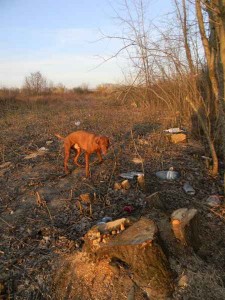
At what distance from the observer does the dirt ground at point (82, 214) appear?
316 cm

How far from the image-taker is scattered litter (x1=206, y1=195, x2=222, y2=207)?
478 centimetres

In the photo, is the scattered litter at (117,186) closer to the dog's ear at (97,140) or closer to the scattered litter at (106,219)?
the dog's ear at (97,140)

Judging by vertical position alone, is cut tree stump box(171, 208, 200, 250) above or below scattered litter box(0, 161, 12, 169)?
below

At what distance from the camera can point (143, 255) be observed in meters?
3.10

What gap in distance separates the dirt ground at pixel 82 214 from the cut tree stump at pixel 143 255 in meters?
0.09

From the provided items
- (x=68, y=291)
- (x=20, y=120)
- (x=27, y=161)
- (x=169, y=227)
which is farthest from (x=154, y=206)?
(x=20, y=120)

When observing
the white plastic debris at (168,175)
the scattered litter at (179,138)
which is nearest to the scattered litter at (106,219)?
the white plastic debris at (168,175)

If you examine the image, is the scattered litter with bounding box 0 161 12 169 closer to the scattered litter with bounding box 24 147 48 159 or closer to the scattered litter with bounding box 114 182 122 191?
the scattered litter with bounding box 24 147 48 159

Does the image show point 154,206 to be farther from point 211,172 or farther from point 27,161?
point 27,161

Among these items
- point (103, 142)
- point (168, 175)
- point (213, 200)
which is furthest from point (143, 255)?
point (168, 175)

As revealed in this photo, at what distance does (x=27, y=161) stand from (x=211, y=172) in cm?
349

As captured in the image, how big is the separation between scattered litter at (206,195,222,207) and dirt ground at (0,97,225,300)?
0.22 ft

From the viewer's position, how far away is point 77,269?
3.29m

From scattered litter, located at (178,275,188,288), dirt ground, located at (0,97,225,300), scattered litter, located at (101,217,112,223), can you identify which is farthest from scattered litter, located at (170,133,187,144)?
scattered litter, located at (178,275,188,288)
